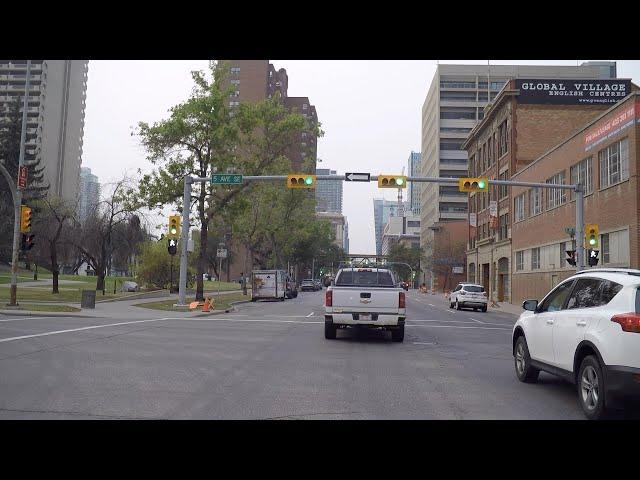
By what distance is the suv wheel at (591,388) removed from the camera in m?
6.92

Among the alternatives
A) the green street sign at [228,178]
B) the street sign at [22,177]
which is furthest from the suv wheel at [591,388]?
the street sign at [22,177]

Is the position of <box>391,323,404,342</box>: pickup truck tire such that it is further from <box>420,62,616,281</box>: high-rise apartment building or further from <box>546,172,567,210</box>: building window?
<box>420,62,616,281</box>: high-rise apartment building

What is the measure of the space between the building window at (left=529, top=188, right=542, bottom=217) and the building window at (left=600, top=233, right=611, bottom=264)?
11.3 m

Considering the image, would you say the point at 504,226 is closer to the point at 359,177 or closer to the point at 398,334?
the point at 359,177

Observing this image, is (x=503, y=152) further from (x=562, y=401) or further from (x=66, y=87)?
(x=66, y=87)

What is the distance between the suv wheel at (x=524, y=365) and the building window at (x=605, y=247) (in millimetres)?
26837

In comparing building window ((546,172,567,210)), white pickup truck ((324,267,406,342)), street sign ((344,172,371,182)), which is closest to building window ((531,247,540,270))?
building window ((546,172,567,210))

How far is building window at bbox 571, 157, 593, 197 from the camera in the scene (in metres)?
36.9
